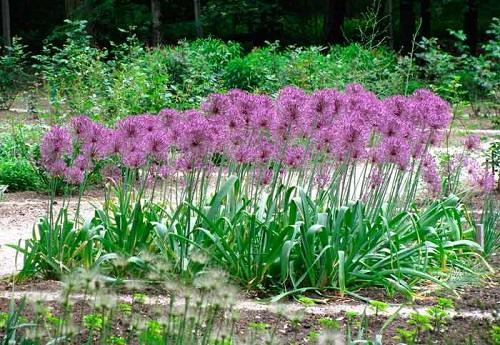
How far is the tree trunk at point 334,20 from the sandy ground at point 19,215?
19358 mm

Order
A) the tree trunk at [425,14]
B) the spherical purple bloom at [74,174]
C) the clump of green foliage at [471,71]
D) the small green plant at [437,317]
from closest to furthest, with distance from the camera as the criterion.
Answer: the small green plant at [437,317] → the spherical purple bloom at [74,174] → the clump of green foliage at [471,71] → the tree trunk at [425,14]

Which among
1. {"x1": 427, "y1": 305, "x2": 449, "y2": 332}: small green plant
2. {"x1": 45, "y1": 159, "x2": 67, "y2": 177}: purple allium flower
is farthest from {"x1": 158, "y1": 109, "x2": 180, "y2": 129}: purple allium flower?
{"x1": 427, "y1": 305, "x2": 449, "y2": 332}: small green plant

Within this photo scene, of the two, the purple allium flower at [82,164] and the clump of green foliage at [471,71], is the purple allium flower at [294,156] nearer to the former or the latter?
the purple allium flower at [82,164]

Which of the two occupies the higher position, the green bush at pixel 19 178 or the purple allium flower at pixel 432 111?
the purple allium flower at pixel 432 111

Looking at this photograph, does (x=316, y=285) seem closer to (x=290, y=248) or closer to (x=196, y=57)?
(x=290, y=248)

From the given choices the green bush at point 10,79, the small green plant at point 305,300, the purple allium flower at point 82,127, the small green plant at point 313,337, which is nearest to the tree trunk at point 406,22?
the green bush at point 10,79

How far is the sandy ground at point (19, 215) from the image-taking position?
23.2ft

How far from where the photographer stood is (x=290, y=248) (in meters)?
5.19

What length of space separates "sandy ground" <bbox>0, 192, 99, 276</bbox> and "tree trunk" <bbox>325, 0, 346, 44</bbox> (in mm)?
19358

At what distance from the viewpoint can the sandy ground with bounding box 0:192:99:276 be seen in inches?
279

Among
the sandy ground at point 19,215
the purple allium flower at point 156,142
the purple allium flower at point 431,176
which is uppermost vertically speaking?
the purple allium flower at point 156,142

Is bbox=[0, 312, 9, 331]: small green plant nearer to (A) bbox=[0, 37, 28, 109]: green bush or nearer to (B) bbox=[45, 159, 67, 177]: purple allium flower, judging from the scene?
(B) bbox=[45, 159, 67, 177]: purple allium flower

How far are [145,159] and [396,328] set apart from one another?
1819mm

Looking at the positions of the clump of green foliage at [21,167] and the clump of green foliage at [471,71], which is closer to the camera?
the clump of green foliage at [21,167]
